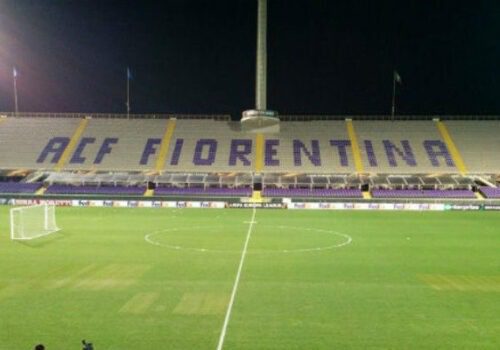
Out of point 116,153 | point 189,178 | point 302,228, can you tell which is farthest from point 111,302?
point 116,153

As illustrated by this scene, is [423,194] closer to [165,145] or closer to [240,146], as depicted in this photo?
[240,146]

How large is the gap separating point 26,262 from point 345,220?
20185 mm

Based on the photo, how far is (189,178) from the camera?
48.4m

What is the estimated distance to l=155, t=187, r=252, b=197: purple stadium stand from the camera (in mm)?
45406

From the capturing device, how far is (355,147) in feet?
174

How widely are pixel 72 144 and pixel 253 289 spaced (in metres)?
45.0

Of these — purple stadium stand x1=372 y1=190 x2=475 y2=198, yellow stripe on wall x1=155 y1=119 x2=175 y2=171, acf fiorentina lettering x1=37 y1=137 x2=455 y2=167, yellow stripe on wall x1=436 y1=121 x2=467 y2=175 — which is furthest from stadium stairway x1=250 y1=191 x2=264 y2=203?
yellow stripe on wall x1=436 y1=121 x2=467 y2=175

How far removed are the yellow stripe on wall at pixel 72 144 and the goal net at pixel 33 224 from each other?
20.1 meters

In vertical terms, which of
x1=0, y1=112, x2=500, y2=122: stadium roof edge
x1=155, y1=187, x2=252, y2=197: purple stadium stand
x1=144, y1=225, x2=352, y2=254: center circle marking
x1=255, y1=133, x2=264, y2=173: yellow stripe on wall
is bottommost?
x1=144, y1=225, x2=352, y2=254: center circle marking

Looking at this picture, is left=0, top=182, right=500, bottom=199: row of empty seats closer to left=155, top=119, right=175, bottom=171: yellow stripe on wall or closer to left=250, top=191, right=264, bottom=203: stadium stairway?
left=250, top=191, right=264, bottom=203: stadium stairway

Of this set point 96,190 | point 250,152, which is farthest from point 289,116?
point 96,190

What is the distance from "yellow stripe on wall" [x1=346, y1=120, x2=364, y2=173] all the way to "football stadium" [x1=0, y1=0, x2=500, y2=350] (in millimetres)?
172

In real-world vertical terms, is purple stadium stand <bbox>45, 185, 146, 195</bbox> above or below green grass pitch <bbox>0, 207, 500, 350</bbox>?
above

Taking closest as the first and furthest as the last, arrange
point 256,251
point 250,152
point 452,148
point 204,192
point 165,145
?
1. point 256,251
2. point 204,192
3. point 250,152
4. point 452,148
5. point 165,145
